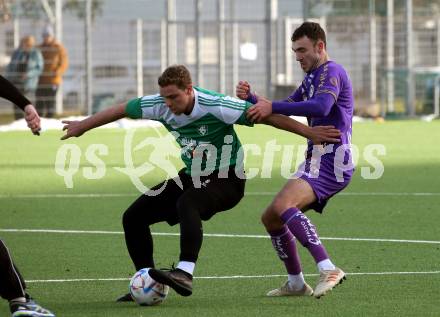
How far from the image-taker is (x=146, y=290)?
8.48 metres

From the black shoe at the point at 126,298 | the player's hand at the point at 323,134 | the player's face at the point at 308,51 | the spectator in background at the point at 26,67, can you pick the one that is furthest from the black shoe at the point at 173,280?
the spectator in background at the point at 26,67

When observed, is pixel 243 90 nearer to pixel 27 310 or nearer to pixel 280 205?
pixel 280 205

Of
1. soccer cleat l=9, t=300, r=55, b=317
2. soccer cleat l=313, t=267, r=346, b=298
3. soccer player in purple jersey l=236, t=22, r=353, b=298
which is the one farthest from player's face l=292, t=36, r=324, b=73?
soccer cleat l=9, t=300, r=55, b=317

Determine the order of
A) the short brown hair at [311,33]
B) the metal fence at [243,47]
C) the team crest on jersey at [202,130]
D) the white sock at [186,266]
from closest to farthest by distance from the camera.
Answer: the white sock at [186,266]
the team crest on jersey at [202,130]
the short brown hair at [311,33]
the metal fence at [243,47]

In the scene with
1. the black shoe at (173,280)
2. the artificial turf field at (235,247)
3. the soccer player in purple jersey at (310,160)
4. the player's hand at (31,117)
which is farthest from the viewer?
the soccer player in purple jersey at (310,160)

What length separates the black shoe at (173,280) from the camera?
8148mm

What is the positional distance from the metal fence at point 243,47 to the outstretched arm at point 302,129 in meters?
24.8

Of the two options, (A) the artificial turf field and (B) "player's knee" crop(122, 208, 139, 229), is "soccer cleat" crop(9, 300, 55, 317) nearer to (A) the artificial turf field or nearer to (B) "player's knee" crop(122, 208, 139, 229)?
(A) the artificial turf field

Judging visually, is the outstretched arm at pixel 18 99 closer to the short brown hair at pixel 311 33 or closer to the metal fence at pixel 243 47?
the short brown hair at pixel 311 33

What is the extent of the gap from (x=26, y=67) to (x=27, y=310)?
25.0m

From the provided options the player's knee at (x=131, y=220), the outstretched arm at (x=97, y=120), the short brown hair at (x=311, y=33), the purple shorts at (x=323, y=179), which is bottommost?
the player's knee at (x=131, y=220)

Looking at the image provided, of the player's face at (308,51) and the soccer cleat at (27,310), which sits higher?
the player's face at (308,51)

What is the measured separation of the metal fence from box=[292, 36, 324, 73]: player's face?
80.1ft

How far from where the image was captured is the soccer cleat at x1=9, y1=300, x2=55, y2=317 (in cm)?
757
